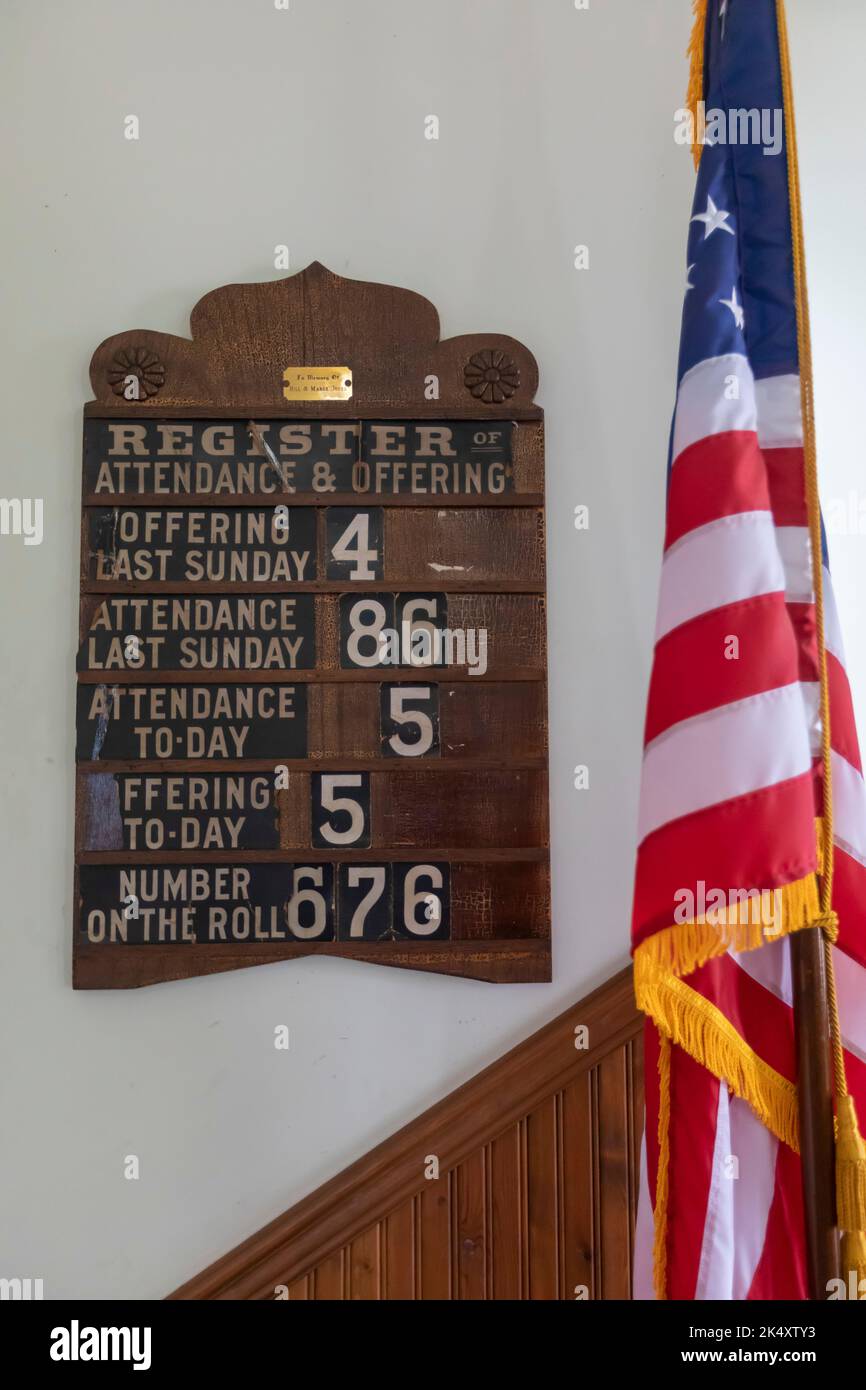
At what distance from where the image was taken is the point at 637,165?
1777 millimetres

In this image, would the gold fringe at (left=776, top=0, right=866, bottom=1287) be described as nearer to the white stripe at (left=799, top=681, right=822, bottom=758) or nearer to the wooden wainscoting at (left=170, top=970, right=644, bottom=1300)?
the white stripe at (left=799, top=681, right=822, bottom=758)

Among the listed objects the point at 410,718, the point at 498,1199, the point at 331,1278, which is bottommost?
the point at 331,1278

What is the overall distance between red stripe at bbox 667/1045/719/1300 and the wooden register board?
412 millimetres

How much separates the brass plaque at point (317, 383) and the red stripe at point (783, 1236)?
4.02 ft

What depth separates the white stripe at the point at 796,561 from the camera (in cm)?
Answer: 128

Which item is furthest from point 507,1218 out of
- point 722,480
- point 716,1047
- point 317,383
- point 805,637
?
point 317,383

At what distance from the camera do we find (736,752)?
1.19m

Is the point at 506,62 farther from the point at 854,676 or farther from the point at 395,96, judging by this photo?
the point at 854,676

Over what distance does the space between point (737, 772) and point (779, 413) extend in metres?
0.44

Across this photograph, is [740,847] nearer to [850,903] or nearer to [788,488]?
[850,903]

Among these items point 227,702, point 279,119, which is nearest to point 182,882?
point 227,702

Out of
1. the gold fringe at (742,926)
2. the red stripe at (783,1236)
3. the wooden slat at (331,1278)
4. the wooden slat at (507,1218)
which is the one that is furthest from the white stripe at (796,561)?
the wooden slat at (331,1278)

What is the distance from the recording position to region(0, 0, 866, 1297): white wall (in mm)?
1652
